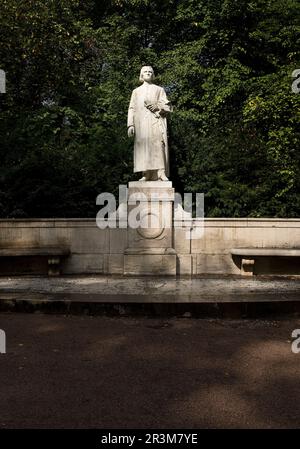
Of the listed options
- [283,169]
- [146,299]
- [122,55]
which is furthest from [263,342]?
[122,55]

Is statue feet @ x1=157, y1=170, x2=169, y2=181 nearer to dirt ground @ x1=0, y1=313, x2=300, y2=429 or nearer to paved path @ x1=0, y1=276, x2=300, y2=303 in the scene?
paved path @ x1=0, y1=276, x2=300, y2=303

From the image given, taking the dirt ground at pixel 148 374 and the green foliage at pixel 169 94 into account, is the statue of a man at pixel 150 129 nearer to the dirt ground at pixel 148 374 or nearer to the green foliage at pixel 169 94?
the green foliage at pixel 169 94

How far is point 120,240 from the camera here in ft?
33.4

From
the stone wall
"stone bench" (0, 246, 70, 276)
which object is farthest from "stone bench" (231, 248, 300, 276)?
"stone bench" (0, 246, 70, 276)

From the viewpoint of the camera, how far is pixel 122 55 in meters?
21.1

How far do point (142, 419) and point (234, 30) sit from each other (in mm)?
18521

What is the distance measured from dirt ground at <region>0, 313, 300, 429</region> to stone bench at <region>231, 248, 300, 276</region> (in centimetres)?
334

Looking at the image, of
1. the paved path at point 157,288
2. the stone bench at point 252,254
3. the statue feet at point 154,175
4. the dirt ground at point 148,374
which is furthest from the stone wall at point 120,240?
the dirt ground at point 148,374

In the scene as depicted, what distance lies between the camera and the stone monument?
9.80m

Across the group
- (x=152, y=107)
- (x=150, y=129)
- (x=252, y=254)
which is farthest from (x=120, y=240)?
(x=152, y=107)

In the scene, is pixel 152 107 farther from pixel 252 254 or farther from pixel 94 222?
pixel 252 254

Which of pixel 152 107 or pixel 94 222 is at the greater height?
pixel 152 107

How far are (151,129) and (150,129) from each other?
0.02 m

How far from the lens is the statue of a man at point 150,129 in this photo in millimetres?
10156
